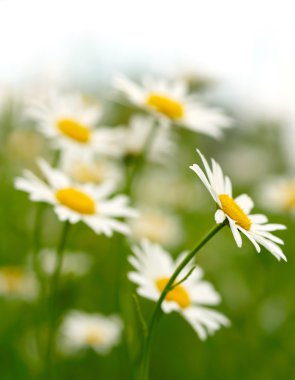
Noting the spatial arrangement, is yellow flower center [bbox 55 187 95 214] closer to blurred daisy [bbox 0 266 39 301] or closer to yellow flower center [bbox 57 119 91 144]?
yellow flower center [bbox 57 119 91 144]

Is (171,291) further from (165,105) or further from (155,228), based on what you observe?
(155,228)

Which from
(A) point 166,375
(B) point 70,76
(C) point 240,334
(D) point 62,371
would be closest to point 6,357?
(D) point 62,371

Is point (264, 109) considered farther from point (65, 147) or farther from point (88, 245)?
point (65, 147)

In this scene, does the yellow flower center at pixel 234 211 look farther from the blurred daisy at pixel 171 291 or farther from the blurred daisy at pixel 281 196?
the blurred daisy at pixel 281 196

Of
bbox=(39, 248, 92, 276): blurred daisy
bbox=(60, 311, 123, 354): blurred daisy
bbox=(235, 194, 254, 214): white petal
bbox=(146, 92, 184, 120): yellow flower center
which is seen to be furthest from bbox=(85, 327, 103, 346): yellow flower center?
bbox=(235, 194, 254, 214): white petal

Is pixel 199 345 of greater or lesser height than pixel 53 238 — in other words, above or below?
above

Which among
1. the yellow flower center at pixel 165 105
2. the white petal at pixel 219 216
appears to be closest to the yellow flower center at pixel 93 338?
the yellow flower center at pixel 165 105
